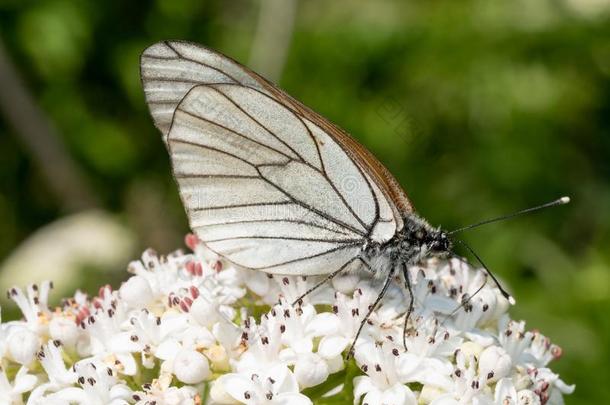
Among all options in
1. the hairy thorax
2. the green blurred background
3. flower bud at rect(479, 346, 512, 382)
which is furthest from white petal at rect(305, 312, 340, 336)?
the green blurred background

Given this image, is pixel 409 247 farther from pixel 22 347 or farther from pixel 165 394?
pixel 22 347

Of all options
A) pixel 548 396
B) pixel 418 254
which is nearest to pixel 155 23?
pixel 418 254

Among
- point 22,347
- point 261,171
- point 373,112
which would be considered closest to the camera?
point 22,347

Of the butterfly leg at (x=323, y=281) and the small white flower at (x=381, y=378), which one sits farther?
the butterfly leg at (x=323, y=281)

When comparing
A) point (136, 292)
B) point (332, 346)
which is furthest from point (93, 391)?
point (332, 346)

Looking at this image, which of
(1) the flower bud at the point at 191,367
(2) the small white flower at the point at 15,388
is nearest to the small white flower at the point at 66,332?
(2) the small white flower at the point at 15,388

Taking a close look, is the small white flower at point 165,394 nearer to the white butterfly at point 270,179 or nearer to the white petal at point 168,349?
the white petal at point 168,349
